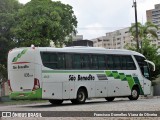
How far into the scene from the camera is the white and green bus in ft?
71.9

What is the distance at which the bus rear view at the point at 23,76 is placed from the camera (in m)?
21.8

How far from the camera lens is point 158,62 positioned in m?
48.4

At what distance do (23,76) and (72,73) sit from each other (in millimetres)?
2715

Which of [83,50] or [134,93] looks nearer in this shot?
[83,50]

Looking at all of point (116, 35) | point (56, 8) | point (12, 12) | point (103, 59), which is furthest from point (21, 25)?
point (116, 35)

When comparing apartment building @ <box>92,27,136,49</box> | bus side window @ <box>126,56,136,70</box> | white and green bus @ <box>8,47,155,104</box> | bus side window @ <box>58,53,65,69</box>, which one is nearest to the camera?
white and green bus @ <box>8,47,155,104</box>

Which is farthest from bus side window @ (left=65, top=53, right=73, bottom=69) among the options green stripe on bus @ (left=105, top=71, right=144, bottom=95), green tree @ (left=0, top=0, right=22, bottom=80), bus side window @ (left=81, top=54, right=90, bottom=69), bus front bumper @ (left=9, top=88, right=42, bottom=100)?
green tree @ (left=0, top=0, right=22, bottom=80)

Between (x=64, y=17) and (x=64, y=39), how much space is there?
8.87 feet

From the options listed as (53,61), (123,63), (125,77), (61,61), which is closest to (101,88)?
(125,77)

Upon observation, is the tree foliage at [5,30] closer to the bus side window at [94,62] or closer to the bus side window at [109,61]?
the bus side window at [109,61]

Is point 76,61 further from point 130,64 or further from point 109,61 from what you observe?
point 130,64

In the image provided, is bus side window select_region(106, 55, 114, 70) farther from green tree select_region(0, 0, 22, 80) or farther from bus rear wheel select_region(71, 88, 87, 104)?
green tree select_region(0, 0, 22, 80)

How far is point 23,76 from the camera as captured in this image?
22.1 metres

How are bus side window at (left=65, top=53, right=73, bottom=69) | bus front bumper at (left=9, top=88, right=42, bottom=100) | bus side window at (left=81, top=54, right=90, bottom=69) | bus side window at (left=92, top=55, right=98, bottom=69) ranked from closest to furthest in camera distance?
bus front bumper at (left=9, top=88, right=42, bottom=100)
bus side window at (left=65, top=53, right=73, bottom=69)
bus side window at (left=81, top=54, right=90, bottom=69)
bus side window at (left=92, top=55, right=98, bottom=69)
